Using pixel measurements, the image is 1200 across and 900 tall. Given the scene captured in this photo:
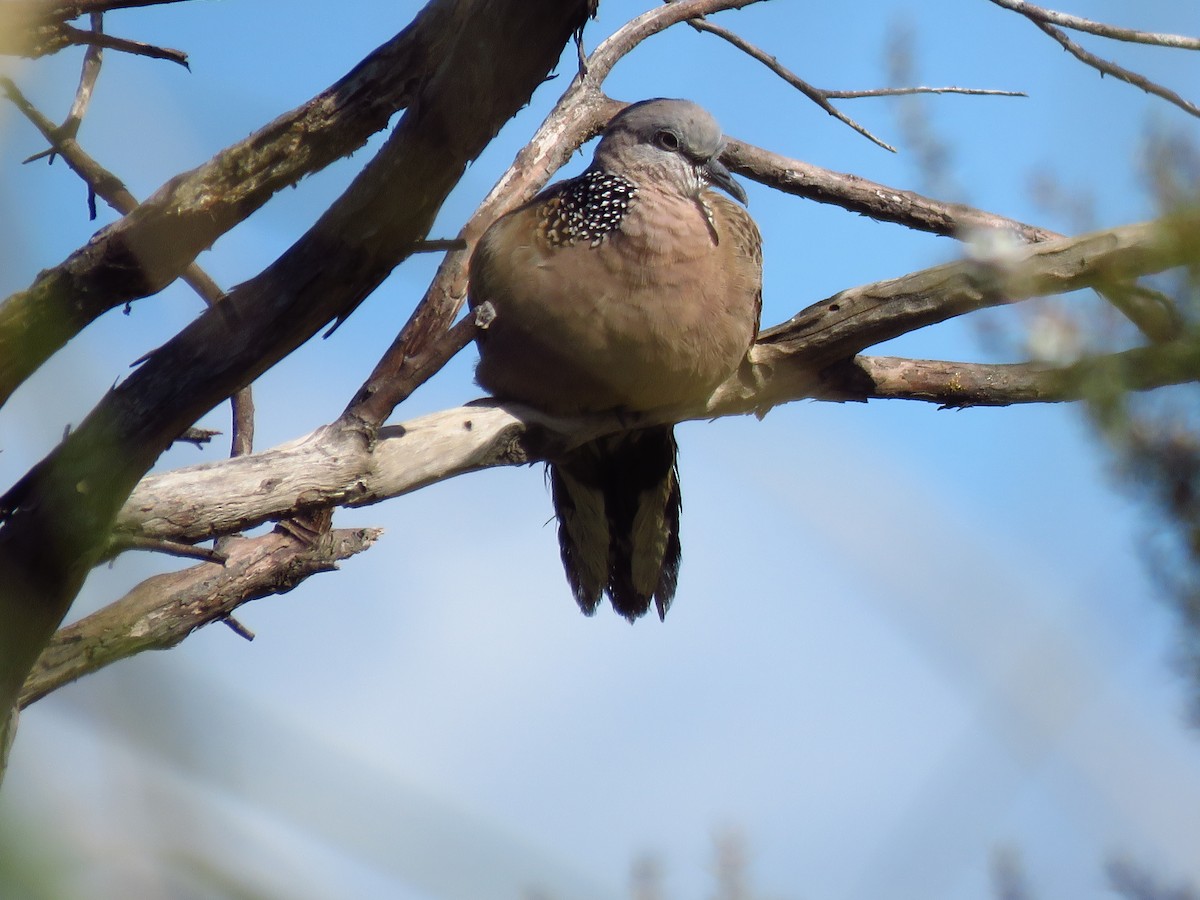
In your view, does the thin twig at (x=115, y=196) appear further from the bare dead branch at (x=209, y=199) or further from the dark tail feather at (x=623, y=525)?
the dark tail feather at (x=623, y=525)

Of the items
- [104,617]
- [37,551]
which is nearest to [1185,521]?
[37,551]

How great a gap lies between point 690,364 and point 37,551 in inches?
94.4

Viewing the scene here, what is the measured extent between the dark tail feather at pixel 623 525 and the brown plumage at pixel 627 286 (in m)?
0.02

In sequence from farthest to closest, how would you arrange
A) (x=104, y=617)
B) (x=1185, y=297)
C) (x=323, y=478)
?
1. (x=104, y=617)
2. (x=323, y=478)
3. (x=1185, y=297)

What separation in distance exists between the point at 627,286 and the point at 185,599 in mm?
1938

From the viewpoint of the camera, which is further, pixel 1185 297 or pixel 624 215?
pixel 624 215

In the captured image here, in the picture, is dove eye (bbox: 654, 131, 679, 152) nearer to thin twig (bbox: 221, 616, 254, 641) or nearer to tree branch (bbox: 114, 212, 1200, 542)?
tree branch (bbox: 114, 212, 1200, 542)

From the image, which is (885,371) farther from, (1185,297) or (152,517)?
(1185,297)

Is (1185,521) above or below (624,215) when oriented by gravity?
below

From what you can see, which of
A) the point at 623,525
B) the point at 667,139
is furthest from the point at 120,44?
the point at 623,525

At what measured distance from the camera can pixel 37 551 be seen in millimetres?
2656

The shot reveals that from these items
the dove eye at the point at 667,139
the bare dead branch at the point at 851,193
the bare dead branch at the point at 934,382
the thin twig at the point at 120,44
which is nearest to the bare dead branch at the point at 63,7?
the thin twig at the point at 120,44

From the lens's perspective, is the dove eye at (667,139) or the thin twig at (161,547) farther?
the dove eye at (667,139)

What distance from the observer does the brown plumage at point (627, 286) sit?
4324 millimetres
